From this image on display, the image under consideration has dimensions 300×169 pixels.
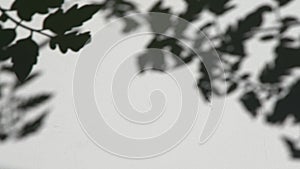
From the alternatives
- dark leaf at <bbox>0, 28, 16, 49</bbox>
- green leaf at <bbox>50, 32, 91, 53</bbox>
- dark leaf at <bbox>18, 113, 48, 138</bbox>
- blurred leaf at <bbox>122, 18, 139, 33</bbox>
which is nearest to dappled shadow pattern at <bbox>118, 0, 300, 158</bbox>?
blurred leaf at <bbox>122, 18, 139, 33</bbox>

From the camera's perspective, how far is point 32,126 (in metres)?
3.18

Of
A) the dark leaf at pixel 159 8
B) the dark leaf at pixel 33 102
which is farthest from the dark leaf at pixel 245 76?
the dark leaf at pixel 33 102

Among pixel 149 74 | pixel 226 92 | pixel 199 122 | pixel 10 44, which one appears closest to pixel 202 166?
pixel 199 122

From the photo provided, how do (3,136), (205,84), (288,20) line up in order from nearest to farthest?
1. (288,20)
2. (205,84)
3. (3,136)

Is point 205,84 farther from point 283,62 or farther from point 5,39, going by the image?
point 5,39

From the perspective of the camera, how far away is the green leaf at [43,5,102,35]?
3117mm

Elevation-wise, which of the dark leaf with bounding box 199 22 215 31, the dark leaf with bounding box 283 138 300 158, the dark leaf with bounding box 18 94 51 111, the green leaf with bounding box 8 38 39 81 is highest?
the dark leaf with bounding box 199 22 215 31

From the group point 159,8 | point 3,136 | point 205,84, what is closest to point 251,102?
point 205,84

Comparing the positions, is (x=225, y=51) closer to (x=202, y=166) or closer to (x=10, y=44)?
(x=202, y=166)

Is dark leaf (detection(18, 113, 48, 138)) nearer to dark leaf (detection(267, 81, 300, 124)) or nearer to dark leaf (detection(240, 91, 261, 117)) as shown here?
dark leaf (detection(240, 91, 261, 117))

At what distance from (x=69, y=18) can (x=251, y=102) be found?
1570mm

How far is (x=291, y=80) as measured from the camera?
9.88 ft

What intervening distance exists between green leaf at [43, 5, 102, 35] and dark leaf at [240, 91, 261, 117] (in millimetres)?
1341

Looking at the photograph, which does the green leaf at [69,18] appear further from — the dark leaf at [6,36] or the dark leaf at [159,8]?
the dark leaf at [159,8]
